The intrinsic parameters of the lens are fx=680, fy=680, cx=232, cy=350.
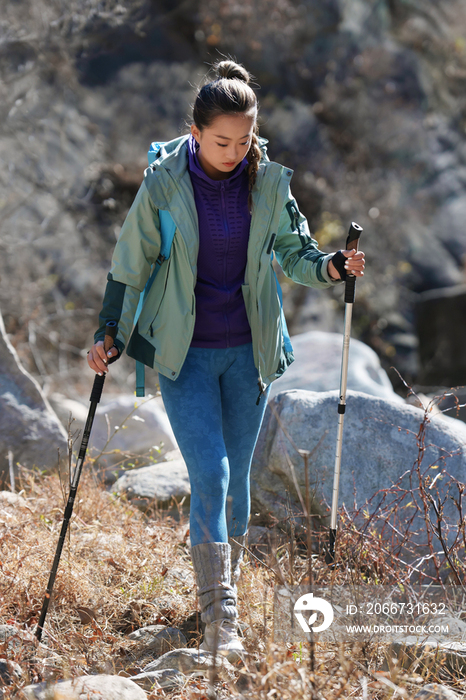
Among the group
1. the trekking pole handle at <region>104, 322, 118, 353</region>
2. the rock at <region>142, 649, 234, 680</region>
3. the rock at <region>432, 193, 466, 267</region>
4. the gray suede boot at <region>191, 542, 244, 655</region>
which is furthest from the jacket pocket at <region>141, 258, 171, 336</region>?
the rock at <region>432, 193, 466, 267</region>

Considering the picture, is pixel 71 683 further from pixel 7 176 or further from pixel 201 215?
pixel 7 176

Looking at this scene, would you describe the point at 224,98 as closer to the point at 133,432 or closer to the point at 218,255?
the point at 218,255

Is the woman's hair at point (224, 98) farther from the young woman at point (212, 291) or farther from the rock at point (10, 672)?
the rock at point (10, 672)

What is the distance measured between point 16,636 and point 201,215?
5.87 feet

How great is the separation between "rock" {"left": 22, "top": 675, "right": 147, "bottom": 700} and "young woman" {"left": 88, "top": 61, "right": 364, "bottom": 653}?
0.40m

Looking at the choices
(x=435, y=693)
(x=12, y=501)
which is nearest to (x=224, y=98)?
(x=435, y=693)

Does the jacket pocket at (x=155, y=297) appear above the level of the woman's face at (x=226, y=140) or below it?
below

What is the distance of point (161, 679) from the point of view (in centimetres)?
242

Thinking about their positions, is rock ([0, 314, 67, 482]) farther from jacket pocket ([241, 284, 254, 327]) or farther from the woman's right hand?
jacket pocket ([241, 284, 254, 327])

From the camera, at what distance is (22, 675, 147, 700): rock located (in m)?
2.14

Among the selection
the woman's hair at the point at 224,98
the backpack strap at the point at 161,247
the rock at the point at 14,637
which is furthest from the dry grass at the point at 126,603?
the woman's hair at the point at 224,98

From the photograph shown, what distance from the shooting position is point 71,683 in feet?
6.99

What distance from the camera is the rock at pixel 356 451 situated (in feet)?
12.5

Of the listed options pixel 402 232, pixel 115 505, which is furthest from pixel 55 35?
pixel 402 232
